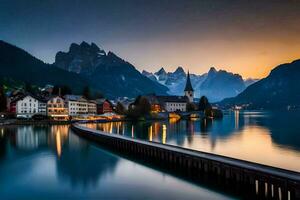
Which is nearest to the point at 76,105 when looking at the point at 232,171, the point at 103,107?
the point at 103,107

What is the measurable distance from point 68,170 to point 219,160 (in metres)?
18.5

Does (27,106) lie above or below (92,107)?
above

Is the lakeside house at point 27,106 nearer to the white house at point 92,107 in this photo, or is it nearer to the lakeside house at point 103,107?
the white house at point 92,107

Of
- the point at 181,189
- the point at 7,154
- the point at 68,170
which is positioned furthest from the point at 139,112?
the point at 181,189

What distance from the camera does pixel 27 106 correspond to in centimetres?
14000

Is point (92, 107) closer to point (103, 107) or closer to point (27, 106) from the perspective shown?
point (103, 107)

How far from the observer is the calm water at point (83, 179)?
3042cm

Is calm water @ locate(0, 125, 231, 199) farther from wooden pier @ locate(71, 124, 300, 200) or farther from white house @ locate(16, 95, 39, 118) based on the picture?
white house @ locate(16, 95, 39, 118)

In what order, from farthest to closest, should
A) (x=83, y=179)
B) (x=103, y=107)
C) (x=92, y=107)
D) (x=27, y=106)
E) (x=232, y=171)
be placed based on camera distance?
(x=103, y=107), (x=92, y=107), (x=27, y=106), (x=83, y=179), (x=232, y=171)

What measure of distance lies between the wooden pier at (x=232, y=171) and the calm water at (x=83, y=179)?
2061 millimetres

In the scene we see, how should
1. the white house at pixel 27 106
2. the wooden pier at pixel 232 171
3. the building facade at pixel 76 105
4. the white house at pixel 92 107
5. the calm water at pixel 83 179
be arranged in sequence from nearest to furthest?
1. the wooden pier at pixel 232 171
2. the calm water at pixel 83 179
3. the white house at pixel 27 106
4. the building facade at pixel 76 105
5. the white house at pixel 92 107

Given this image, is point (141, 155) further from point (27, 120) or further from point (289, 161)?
point (27, 120)

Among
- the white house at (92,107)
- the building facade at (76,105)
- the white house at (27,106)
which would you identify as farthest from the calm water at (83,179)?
the white house at (92,107)

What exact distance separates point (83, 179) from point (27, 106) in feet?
369
